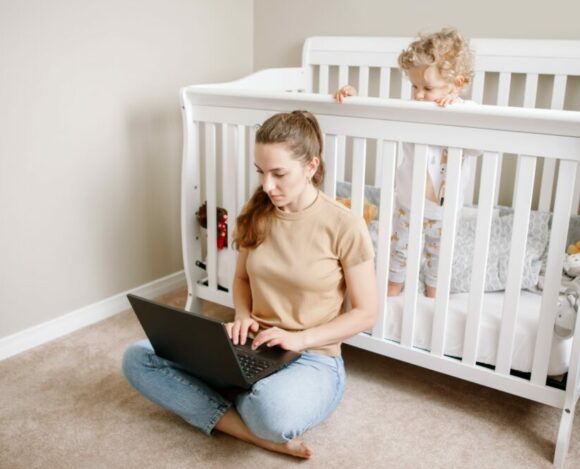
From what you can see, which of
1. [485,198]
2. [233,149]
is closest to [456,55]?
[485,198]

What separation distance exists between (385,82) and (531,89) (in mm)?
496

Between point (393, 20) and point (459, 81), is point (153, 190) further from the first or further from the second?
point (459, 81)

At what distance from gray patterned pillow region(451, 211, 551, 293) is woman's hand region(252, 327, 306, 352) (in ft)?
1.60

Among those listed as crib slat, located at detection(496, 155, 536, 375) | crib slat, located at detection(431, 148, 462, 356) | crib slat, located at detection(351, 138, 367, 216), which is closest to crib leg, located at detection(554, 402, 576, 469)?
crib slat, located at detection(496, 155, 536, 375)

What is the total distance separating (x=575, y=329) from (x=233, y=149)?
98cm

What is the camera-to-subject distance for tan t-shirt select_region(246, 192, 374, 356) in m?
1.50

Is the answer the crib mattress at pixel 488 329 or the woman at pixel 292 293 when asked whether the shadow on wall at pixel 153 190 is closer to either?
the woman at pixel 292 293

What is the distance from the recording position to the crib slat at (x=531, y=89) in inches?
81.3

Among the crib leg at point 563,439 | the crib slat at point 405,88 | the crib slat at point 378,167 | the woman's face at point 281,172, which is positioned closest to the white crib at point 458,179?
the crib leg at point 563,439

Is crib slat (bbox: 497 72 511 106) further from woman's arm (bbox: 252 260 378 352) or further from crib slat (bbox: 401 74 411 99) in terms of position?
woman's arm (bbox: 252 260 378 352)

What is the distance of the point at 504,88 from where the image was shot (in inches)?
A: 83.5

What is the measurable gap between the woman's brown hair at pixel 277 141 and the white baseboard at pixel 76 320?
0.79 metres

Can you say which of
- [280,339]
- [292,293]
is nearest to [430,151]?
[292,293]

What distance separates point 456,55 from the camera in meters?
1.62
